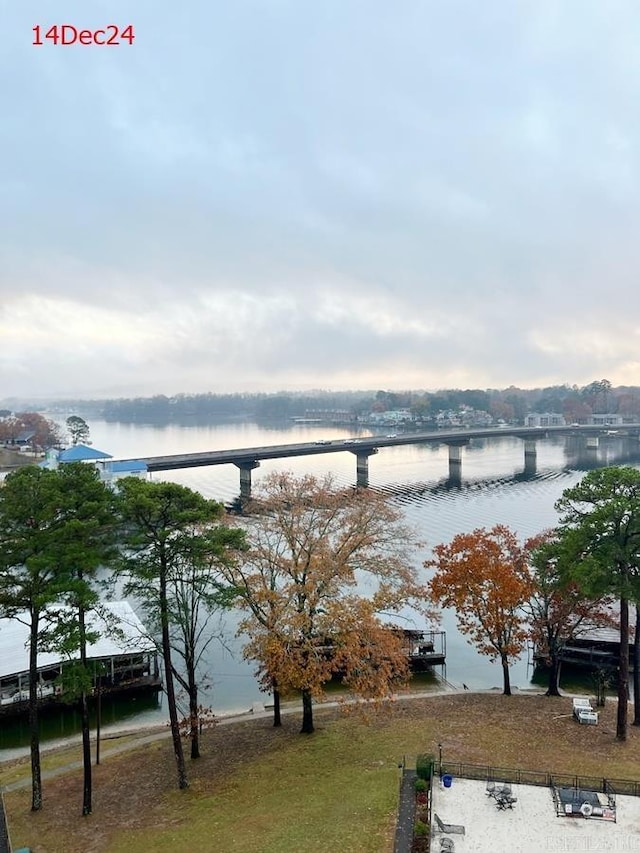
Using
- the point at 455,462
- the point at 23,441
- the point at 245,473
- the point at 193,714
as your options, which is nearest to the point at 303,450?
the point at 245,473

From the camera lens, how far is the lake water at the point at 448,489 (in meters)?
29.4

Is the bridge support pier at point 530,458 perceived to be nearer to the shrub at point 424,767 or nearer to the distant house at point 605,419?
the distant house at point 605,419

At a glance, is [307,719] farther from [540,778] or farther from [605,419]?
[605,419]

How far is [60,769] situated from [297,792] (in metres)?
9.23

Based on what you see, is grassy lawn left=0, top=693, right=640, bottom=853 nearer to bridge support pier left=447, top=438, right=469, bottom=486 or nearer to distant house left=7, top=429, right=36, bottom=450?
bridge support pier left=447, top=438, right=469, bottom=486

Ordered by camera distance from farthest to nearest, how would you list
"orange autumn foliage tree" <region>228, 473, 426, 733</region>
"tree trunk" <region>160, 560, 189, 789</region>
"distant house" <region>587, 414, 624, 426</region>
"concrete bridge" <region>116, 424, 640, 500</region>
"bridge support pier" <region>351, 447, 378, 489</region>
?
1. "distant house" <region>587, 414, 624, 426</region>
2. "bridge support pier" <region>351, 447, 378, 489</region>
3. "concrete bridge" <region>116, 424, 640, 500</region>
4. "orange autumn foliage tree" <region>228, 473, 426, 733</region>
5. "tree trunk" <region>160, 560, 189, 789</region>

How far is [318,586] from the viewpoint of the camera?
19.9 meters

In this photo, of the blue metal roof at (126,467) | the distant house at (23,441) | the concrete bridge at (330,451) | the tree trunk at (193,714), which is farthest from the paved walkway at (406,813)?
the distant house at (23,441)

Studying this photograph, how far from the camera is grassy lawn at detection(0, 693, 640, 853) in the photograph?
44.9 feet

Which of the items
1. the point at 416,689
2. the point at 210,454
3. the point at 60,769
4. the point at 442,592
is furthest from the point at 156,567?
the point at 210,454

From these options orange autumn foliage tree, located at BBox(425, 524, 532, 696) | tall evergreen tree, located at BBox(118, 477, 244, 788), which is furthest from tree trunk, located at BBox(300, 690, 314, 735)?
orange autumn foliage tree, located at BBox(425, 524, 532, 696)

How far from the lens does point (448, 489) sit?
8025 cm

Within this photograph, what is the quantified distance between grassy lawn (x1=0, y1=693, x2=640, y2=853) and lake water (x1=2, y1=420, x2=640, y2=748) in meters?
6.81

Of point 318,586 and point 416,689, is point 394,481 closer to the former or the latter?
point 416,689
